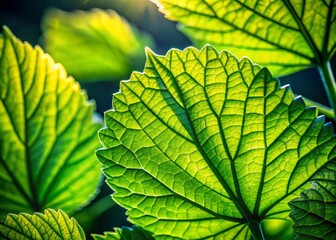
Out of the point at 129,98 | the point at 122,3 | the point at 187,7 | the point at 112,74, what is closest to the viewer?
the point at 129,98

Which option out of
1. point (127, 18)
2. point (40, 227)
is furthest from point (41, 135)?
point (127, 18)

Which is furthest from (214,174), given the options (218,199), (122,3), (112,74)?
(122,3)

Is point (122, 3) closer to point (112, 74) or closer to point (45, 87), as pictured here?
point (112, 74)

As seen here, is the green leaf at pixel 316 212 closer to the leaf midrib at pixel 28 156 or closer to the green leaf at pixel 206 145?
the green leaf at pixel 206 145

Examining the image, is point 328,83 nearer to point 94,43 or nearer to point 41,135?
point 41,135

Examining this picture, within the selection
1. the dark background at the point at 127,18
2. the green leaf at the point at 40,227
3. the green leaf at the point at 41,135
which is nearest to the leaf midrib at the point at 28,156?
the green leaf at the point at 41,135

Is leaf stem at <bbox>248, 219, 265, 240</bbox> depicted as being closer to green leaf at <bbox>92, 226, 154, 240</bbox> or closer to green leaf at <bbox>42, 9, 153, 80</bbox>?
green leaf at <bbox>92, 226, 154, 240</bbox>
